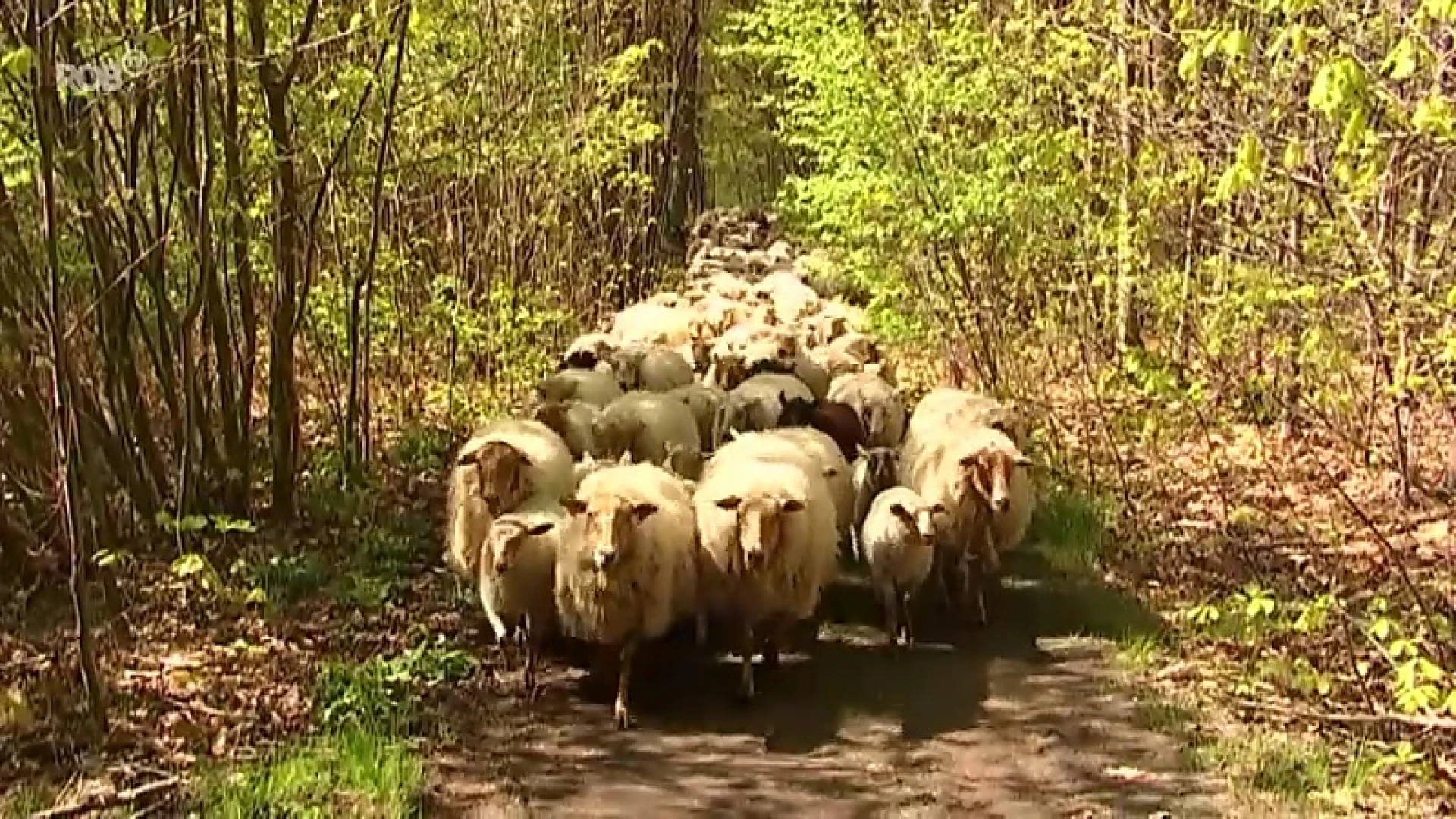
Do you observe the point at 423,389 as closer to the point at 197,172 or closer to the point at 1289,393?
the point at 197,172

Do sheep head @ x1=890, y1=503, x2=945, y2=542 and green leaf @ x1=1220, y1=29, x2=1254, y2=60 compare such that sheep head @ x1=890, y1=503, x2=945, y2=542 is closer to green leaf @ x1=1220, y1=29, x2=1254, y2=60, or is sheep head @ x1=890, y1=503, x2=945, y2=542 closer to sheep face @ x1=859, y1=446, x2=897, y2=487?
sheep face @ x1=859, y1=446, x2=897, y2=487

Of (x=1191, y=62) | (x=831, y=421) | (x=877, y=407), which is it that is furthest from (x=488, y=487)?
(x=1191, y=62)

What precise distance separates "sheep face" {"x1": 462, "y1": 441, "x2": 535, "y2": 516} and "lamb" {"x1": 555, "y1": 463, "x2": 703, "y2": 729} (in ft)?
2.49

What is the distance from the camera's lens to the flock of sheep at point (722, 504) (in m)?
7.48

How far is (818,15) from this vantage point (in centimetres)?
1259

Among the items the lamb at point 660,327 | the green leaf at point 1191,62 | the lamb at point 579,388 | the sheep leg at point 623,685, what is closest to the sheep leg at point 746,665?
the sheep leg at point 623,685

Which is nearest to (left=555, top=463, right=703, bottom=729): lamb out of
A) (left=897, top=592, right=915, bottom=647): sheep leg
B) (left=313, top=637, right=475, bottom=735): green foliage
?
(left=313, top=637, right=475, bottom=735): green foliage

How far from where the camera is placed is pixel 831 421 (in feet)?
36.0

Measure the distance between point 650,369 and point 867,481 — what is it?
3.26 m

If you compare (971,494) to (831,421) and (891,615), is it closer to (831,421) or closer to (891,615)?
(891,615)

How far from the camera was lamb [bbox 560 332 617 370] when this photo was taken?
12.7 m

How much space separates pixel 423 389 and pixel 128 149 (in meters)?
5.33

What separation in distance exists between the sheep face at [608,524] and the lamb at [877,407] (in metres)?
4.03

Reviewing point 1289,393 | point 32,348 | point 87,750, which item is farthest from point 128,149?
point 1289,393
